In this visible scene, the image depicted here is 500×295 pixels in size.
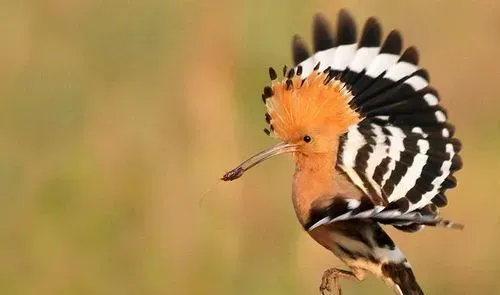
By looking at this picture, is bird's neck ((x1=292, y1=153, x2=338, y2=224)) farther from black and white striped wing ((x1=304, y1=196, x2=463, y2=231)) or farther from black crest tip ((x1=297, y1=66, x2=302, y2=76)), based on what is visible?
black crest tip ((x1=297, y1=66, x2=302, y2=76))

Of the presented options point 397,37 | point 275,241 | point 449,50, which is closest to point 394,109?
point 397,37

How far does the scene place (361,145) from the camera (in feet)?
7.44

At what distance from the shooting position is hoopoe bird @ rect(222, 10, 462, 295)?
2160 millimetres

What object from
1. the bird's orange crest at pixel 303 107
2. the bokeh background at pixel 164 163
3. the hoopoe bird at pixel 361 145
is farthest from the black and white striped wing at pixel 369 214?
the bokeh background at pixel 164 163

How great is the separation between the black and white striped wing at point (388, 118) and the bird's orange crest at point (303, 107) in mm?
59

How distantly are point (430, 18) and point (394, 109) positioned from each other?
1.76 m

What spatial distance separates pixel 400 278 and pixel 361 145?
21 centimetres

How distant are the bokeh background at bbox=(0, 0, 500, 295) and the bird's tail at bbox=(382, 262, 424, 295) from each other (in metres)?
0.90

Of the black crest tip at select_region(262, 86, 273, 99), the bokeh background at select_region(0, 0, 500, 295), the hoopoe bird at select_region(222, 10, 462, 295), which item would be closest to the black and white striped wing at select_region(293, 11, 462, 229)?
the hoopoe bird at select_region(222, 10, 462, 295)

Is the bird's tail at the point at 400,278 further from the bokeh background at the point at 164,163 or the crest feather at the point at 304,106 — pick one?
the bokeh background at the point at 164,163

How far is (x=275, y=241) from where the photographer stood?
10.9 feet

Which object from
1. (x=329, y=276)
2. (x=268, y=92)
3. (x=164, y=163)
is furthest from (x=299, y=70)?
(x=164, y=163)

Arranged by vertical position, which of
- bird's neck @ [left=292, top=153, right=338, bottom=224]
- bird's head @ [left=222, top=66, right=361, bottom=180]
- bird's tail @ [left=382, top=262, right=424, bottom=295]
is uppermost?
bird's head @ [left=222, top=66, right=361, bottom=180]

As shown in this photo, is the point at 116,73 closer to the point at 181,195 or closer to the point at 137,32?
the point at 137,32
